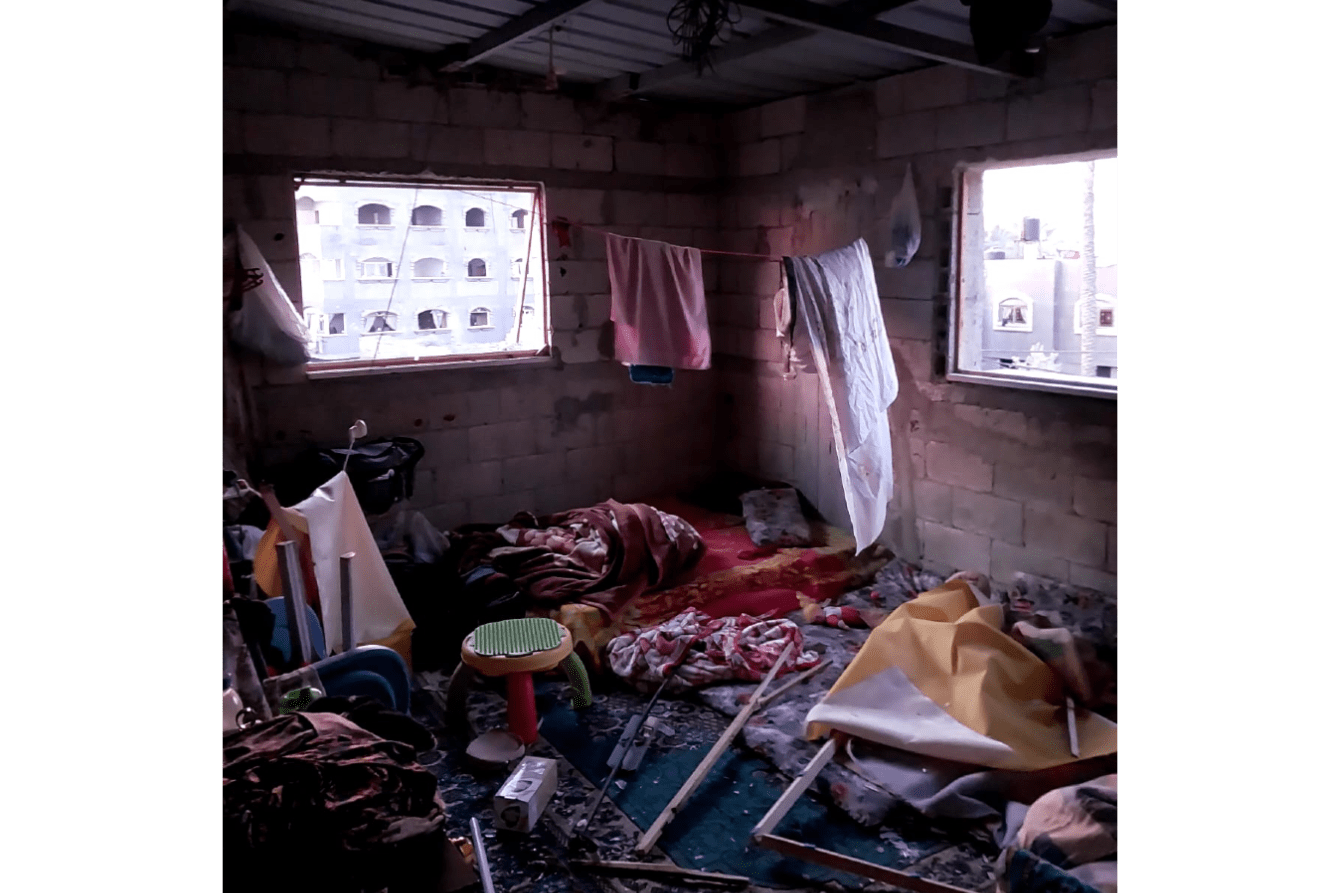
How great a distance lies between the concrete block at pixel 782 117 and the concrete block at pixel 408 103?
1801 millimetres

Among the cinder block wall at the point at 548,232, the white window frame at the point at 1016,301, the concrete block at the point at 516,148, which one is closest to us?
the cinder block wall at the point at 548,232

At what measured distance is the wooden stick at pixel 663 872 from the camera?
257cm

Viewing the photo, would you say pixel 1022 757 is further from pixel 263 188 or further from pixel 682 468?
pixel 263 188

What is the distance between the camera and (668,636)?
12.9 feet

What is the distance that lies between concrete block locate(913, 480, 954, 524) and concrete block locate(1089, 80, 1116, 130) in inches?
70.4

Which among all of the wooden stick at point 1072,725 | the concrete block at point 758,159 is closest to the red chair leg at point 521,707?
the wooden stick at point 1072,725

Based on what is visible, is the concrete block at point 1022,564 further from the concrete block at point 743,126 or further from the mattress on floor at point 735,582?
the concrete block at point 743,126

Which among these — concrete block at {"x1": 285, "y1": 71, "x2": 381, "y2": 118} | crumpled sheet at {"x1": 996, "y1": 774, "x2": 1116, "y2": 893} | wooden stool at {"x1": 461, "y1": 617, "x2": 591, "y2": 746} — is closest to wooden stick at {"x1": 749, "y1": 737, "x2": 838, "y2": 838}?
crumpled sheet at {"x1": 996, "y1": 774, "x2": 1116, "y2": 893}

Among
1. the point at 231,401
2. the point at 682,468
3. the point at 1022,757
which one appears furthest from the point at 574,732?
the point at 682,468

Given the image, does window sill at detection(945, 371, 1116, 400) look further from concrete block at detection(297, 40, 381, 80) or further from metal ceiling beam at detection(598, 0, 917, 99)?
concrete block at detection(297, 40, 381, 80)

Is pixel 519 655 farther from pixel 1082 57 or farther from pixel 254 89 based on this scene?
pixel 1082 57

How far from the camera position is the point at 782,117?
5.31 metres

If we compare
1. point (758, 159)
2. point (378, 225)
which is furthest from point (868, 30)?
point (378, 225)

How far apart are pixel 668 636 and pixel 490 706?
771mm
